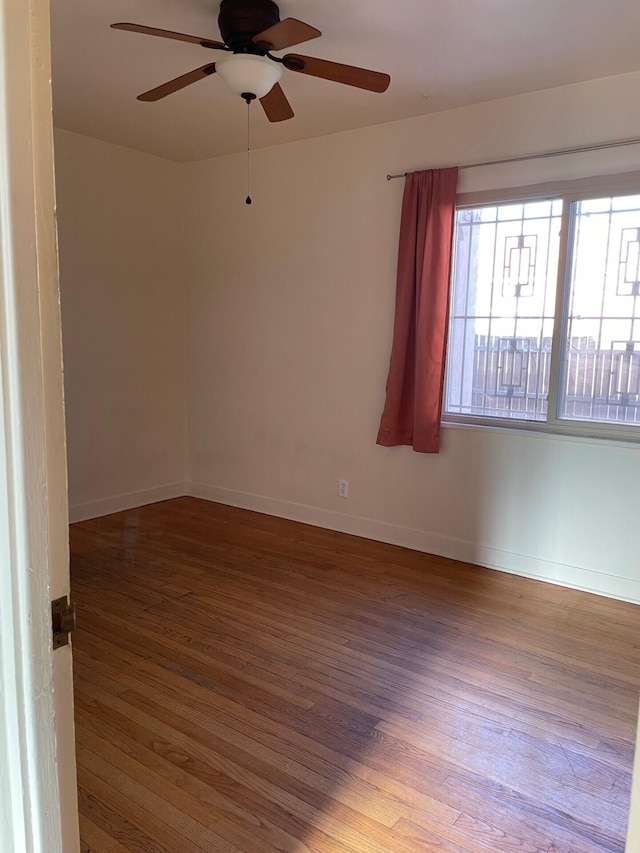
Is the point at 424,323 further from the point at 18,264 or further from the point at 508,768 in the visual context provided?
the point at 18,264

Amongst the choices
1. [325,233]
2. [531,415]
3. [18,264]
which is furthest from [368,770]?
[325,233]

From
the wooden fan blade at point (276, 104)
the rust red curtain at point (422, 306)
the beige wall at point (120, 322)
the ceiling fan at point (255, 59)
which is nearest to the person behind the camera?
the ceiling fan at point (255, 59)

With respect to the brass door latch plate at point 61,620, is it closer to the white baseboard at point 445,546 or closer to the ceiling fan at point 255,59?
the ceiling fan at point 255,59

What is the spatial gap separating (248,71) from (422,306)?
166 cm

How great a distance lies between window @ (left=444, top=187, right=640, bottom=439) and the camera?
3146 millimetres

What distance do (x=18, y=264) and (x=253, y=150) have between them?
4.21m

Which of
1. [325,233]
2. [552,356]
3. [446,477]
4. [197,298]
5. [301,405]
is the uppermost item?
[325,233]

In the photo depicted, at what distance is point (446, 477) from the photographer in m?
3.78

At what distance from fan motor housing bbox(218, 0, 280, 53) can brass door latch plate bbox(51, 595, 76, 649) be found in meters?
2.28

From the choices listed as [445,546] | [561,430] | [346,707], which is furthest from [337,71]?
[445,546]

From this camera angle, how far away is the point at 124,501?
4742 millimetres

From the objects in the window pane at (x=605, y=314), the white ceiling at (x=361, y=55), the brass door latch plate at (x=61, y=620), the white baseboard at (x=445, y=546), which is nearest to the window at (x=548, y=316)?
the window pane at (x=605, y=314)

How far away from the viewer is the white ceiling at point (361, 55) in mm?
2436

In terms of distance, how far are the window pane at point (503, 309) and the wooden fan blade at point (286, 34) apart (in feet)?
5.67
